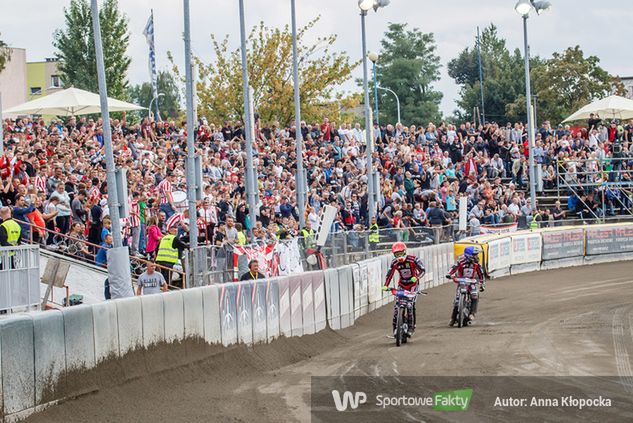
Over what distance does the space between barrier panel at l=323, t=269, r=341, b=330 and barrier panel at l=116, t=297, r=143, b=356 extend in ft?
26.0

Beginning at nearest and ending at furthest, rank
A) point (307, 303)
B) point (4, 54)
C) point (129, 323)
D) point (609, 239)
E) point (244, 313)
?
point (129, 323)
point (244, 313)
point (307, 303)
point (609, 239)
point (4, 54)

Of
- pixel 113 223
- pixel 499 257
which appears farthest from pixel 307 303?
pixel 499 257

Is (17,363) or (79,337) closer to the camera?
(17,363)

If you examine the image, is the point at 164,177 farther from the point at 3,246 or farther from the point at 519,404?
the point at 519,404

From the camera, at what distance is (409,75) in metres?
120

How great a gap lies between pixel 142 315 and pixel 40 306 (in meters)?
5.27

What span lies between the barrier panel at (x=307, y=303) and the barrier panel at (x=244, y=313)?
253 cm

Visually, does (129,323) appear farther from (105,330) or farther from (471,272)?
(471,272)

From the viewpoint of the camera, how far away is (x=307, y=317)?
2038 centimetres

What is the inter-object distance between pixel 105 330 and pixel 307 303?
294 inches

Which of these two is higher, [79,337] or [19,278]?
[19,278]

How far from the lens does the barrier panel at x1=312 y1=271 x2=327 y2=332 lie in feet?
68.9

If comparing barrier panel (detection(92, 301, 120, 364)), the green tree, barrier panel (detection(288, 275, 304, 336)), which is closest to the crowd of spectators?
barrier panel (detection(288, 275, 304, 336))

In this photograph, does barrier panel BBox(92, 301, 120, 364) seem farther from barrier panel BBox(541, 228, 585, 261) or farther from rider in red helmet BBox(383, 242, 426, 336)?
barrier panel BBox(541, 228, 585, 261)
